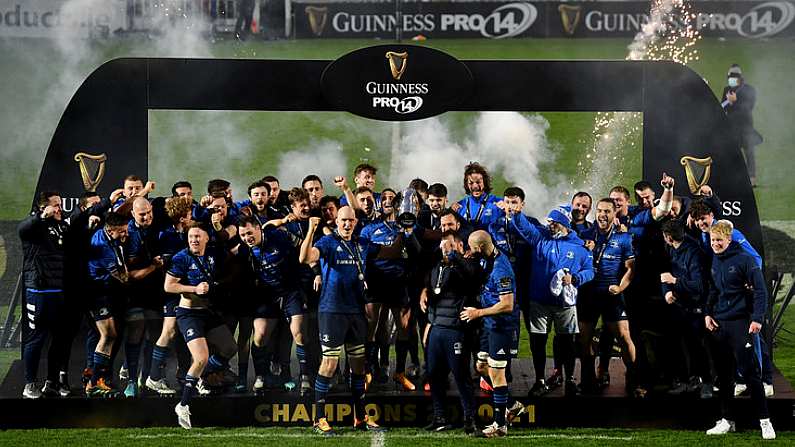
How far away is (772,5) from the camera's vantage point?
82.7 ft

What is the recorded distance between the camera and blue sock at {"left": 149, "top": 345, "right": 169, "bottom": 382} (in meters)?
10.4

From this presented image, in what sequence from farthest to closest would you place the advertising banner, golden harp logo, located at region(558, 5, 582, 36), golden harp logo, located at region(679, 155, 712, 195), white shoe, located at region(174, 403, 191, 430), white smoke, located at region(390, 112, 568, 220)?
1. golden harp logo, located at region(558, 5, 582, 36)
2. the advertising banner
3. white smoke, located at region(390, 112, 568, 220)
4. golden harp logo, located at region(679, 155, 712, 195)
5. white shoe, located at region(174, 403, 191, 430)

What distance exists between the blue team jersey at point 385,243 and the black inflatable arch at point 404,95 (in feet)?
3.41

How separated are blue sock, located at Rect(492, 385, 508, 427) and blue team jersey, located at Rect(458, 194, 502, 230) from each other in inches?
56.2

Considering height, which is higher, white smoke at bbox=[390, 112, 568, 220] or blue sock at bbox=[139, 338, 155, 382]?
white smoke at bbox=[390, 112, 568, 220]

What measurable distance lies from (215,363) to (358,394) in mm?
1173

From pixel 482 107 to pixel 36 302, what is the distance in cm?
392

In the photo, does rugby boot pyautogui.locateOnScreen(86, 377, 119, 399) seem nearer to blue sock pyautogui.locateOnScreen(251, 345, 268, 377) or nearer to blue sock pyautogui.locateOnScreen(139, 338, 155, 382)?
blue sock pyautogui.locateOnScreen(139, 338, 155, 382)

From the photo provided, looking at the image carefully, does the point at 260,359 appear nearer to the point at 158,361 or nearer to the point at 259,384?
the point at 259,384

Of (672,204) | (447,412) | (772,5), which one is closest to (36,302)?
(447,412)

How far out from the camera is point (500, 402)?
989cm

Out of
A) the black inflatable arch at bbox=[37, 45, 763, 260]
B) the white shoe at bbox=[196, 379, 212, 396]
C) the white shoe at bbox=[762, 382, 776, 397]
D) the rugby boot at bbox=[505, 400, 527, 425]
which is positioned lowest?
the rugby boot at bbox=[505, 400, 527, 425]

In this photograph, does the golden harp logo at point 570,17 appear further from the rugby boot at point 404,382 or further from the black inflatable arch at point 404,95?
the rugby boot at point 404,382

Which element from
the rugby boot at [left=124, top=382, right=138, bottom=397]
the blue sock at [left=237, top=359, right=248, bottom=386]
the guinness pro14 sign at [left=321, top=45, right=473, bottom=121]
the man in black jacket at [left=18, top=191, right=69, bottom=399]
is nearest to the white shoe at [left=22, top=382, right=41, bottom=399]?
the man in black jacket at [left=18, top=191, right=69, bottom=399]
